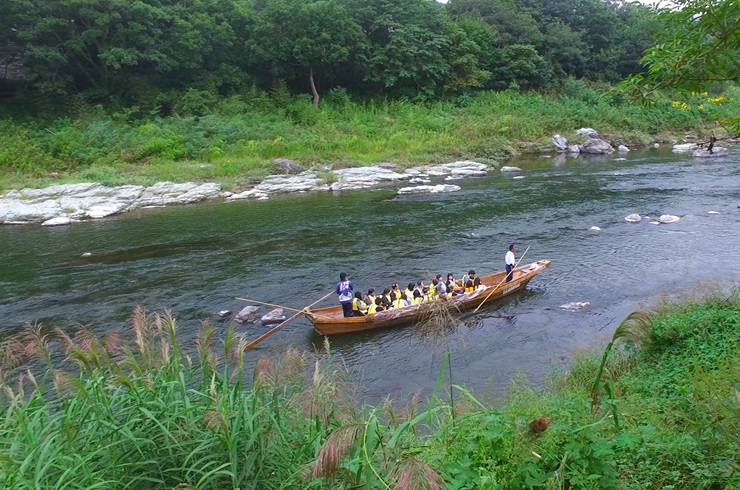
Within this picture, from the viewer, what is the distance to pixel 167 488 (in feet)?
9.88

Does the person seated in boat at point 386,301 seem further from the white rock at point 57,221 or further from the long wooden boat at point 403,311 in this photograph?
the white rock at point 57,221

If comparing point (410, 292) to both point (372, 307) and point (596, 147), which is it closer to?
point (372, 307)

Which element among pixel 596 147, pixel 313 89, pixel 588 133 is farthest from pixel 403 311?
pixel 588 133

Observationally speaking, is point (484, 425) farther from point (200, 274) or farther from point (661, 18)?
point (200, 274)

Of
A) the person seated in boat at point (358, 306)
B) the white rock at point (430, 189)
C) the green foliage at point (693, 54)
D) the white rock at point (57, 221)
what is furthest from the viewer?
the white rock at point (430, 189)

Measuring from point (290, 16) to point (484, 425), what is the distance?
108 feet

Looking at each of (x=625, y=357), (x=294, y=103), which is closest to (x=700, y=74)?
(x=625, y=357)

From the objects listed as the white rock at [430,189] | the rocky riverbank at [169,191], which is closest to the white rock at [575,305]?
the white rock at [430,189]

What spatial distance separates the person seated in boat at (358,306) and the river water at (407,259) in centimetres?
53

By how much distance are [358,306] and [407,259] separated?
402 cm

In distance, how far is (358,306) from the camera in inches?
414

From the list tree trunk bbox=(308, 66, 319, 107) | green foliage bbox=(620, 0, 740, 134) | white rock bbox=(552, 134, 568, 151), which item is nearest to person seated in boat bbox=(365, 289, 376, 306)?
green foliage bbox=(620, 0, 740, 134)

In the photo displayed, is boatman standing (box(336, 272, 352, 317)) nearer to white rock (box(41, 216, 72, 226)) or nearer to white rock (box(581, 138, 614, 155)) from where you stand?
white rock (box(41, 216, 72, 226))

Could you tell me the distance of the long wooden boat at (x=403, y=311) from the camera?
997cm
